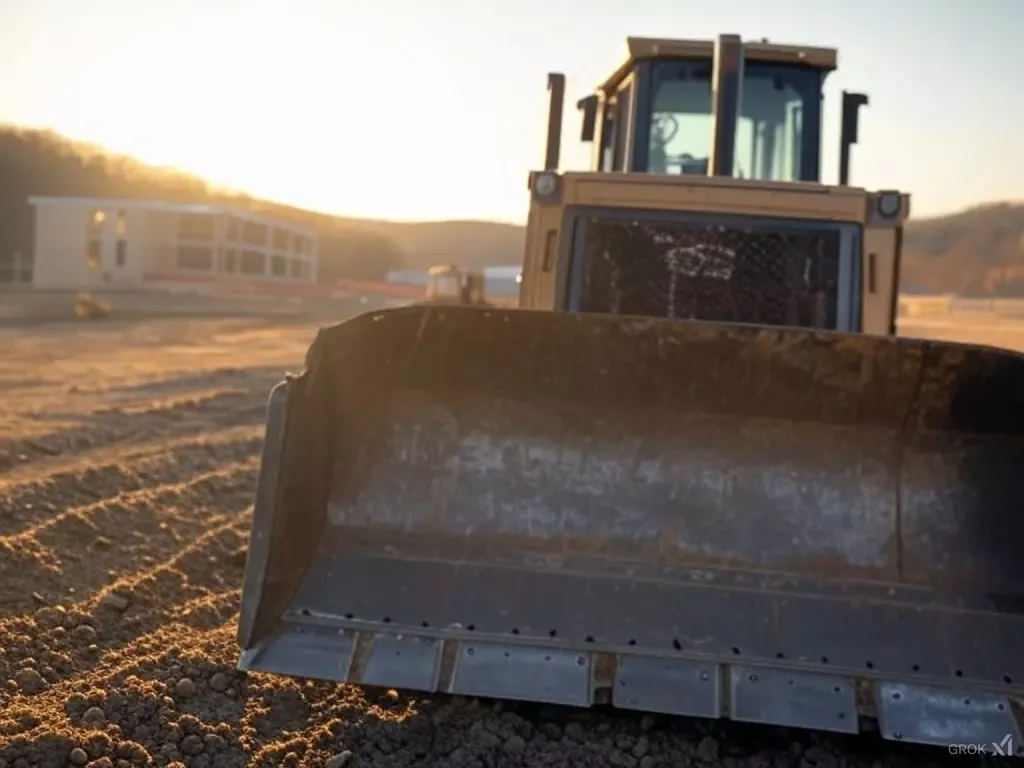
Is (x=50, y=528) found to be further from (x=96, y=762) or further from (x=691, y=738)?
(x=691, y=738)

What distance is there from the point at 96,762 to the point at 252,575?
0.63 metres

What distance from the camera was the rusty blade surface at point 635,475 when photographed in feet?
11.5

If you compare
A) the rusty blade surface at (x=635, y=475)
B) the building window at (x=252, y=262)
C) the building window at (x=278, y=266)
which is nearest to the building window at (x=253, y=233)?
the building window at (x=252, y=262)

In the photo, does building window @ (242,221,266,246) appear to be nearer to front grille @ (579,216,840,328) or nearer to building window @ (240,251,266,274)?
building window @ (240,251,266,274)

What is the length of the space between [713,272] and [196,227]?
37619mm

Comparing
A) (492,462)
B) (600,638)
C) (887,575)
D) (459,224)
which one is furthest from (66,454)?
(459,224)

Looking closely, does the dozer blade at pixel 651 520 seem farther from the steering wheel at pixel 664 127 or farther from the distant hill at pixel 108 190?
the distant hill at pixel 108 190

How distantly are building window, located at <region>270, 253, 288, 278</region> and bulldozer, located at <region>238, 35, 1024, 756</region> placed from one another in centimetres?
4119

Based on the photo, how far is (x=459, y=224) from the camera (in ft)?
340

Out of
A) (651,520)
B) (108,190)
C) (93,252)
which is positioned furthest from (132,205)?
(651,520)

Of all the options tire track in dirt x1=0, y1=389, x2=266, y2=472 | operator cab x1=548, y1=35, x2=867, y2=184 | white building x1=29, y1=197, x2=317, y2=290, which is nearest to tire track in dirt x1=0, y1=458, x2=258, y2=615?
tire track in dirt x1=0, y1=389, x2=266, y2=472

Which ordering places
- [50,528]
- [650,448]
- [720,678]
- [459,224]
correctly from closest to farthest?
[720,678], [650,448], [50,528], [459,224]

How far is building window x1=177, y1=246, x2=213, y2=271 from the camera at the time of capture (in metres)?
39.9

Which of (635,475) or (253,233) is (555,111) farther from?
(253,233)
